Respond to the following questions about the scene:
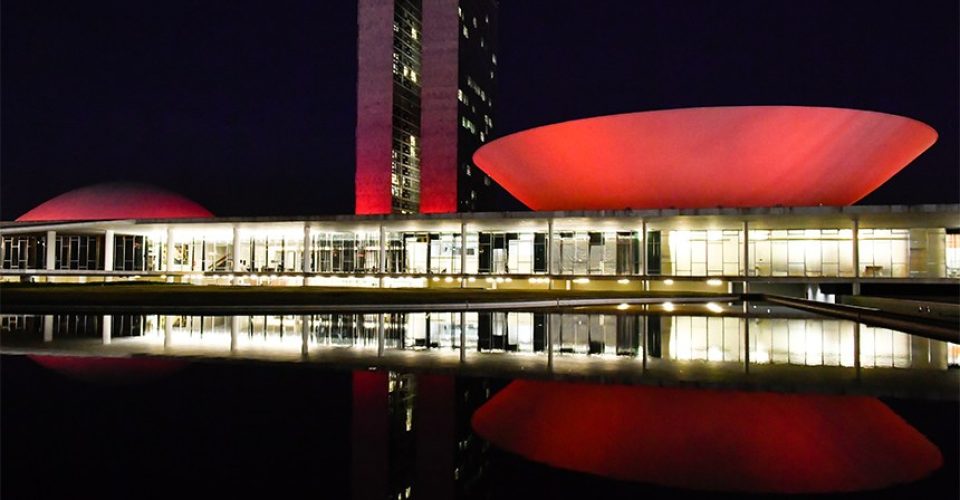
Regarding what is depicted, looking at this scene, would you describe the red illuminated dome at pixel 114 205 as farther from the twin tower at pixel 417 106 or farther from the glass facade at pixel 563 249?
the twin tower at pixel 417 106

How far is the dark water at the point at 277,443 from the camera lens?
4.49m

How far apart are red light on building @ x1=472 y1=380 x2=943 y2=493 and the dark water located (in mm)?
196

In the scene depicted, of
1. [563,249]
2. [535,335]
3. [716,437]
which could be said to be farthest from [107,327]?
[563,249]

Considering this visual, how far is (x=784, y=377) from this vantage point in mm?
8688

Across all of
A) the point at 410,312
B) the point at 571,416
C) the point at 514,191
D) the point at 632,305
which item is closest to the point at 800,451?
the point at 571,416

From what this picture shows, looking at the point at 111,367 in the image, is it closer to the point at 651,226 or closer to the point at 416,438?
the point at 416,438

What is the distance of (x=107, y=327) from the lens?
15109 millimetres

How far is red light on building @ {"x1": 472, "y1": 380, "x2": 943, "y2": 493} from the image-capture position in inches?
186

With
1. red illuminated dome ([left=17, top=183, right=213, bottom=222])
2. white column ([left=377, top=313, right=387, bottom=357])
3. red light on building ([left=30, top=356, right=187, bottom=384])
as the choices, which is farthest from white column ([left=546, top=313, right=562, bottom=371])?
red illuminated dome ([left=17, top=183, right=213, bottom=222])

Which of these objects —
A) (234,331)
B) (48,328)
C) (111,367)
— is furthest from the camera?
(48,328)

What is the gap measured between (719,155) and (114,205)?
44371mm

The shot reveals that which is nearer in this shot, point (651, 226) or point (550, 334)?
point (550, 334)

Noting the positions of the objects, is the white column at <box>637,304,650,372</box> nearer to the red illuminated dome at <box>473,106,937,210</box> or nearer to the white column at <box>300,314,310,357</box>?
the white column at <box>300,314,310,357</box>

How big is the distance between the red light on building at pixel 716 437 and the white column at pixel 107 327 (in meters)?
8.14
